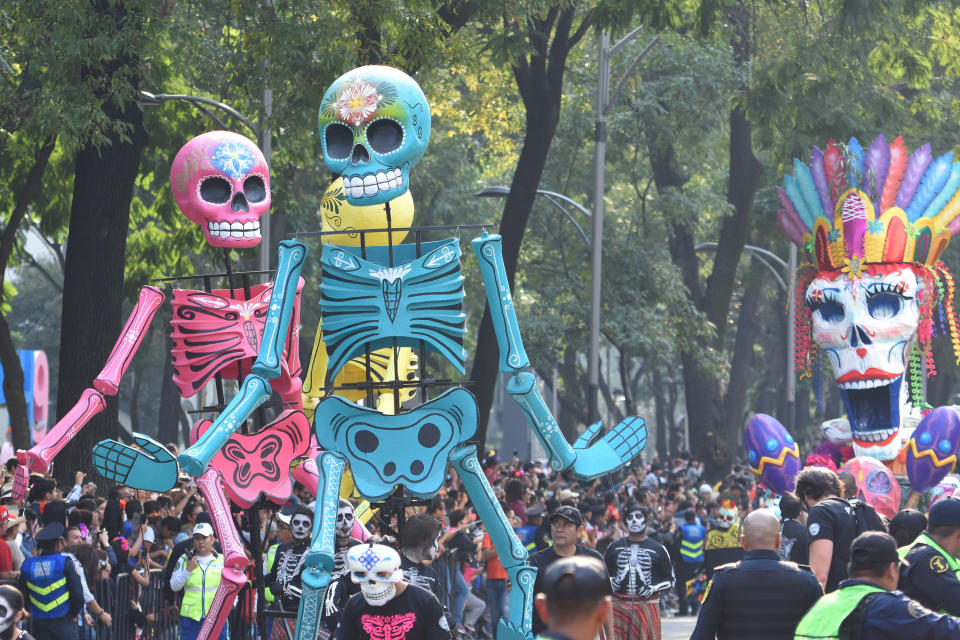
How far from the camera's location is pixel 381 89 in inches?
385

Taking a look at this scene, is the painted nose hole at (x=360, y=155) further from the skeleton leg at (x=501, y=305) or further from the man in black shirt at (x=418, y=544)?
the man in black shirt at (x=418, y=544)

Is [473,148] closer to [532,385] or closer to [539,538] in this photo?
[539,538]

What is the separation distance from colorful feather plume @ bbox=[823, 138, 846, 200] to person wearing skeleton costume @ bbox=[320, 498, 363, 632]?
6.38m

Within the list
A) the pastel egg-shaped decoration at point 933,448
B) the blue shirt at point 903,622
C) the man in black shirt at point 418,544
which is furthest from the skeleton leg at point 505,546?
the pastel egg-shaped decoration at point 933,448

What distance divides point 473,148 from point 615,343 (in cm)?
867

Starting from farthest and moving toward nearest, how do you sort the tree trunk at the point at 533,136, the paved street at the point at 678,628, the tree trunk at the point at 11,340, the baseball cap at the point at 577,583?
the tree trunk at the point at 533,136 < the tree trunk at the point at 11,340 < the paved street at the point at 678,628 < the baseball cap at the point at 577,583

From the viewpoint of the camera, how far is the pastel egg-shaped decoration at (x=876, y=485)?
1380 centimetres

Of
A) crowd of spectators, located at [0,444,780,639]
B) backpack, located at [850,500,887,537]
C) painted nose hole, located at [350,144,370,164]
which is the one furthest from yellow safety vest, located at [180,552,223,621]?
backpack, located at [850,500,887,537]

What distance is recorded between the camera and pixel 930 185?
48.7ft

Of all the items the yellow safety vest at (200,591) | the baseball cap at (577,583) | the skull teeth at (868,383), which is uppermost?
the skull teeth at (868,383)

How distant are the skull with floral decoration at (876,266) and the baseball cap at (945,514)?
7454 mm

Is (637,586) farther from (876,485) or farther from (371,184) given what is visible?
(876,485)

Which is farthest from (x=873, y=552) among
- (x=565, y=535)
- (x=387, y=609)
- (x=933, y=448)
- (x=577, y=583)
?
(x=933, y=448)

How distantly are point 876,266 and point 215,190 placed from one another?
21.9ft
